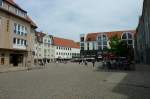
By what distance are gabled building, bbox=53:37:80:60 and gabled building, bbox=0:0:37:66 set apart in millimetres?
56272

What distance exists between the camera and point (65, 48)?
116875mm

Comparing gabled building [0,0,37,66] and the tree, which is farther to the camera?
the tree

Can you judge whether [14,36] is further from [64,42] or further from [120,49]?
[64,42]

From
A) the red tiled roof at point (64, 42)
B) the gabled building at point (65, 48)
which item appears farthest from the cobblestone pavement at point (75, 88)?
the red tiled roof at point (64, 42)

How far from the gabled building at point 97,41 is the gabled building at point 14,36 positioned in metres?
60.3

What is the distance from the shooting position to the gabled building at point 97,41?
348 ft

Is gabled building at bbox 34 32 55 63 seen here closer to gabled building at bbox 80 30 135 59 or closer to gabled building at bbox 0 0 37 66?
gabled building at bbox 80 30 135 59

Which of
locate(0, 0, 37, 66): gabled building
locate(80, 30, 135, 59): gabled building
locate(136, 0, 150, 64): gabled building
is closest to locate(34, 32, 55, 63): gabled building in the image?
locate(80, 30, 135, 59): gabled building

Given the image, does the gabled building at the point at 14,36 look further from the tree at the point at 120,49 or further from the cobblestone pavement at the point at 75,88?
the cobblestone pavement at the point at 75,88

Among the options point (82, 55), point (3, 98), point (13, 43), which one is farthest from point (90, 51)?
point (3, 98)

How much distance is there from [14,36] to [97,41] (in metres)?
71.4

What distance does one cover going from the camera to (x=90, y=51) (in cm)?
11025

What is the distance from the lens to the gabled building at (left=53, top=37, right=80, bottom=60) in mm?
107700

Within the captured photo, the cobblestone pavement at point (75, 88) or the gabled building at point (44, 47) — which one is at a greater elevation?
the gabled building at point (44, 47)
